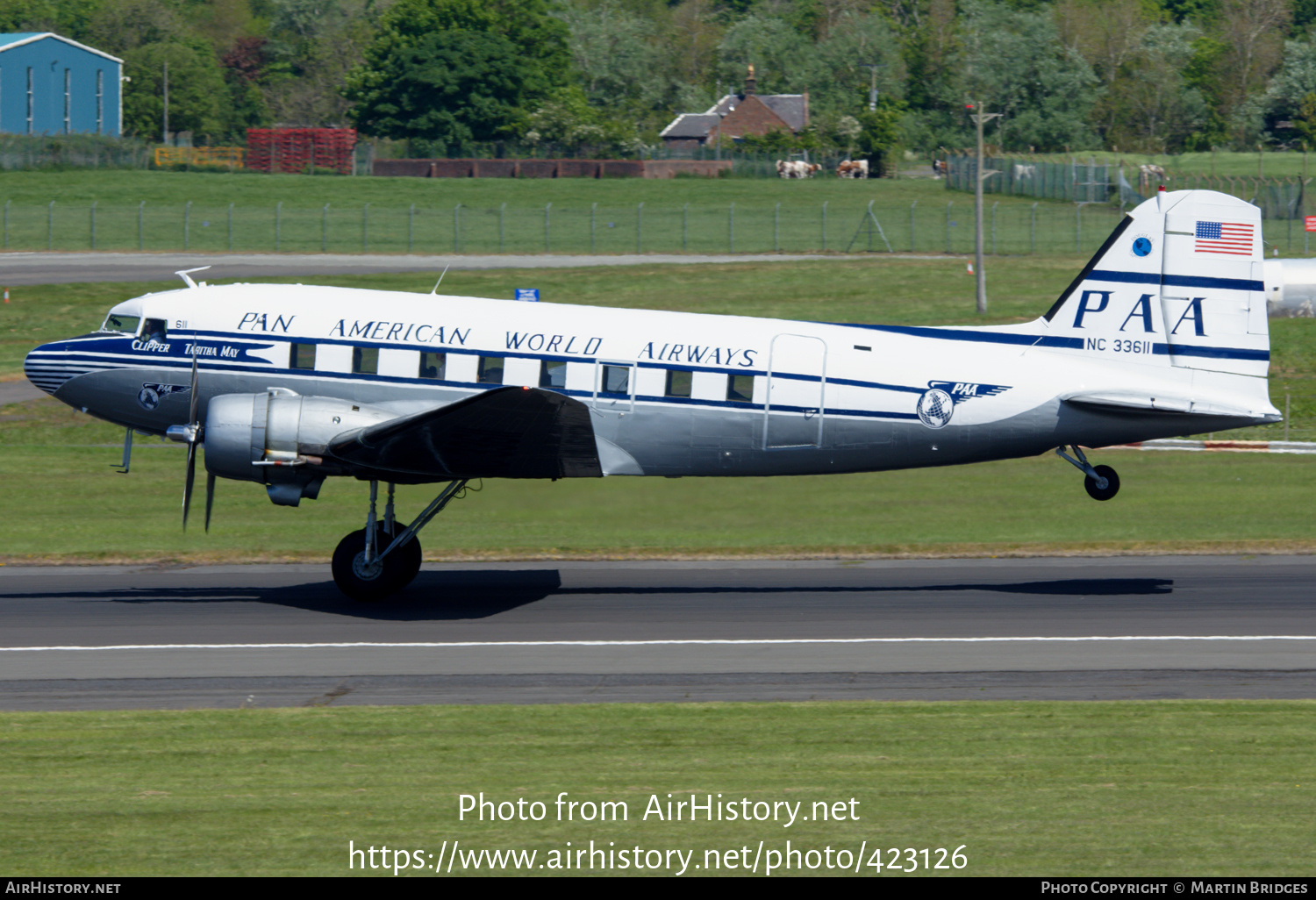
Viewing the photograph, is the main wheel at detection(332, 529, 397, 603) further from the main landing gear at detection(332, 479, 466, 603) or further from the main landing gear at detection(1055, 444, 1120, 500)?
the main landing gear at detection(1055, 444, 1120, 500)

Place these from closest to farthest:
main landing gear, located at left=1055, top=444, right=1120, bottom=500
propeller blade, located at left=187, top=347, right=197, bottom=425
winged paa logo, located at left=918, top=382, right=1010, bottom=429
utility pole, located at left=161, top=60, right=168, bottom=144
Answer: propeller blade, located at left=187, top=347, right=197, bottom=425
winged paa logo, located at left=918, top=382, right=1010, bottom=429
main landing gear, located at left=1055, top=444, right=1120, bottom=500
utility pole, located at left=161, top=60, right=168, bottom=144

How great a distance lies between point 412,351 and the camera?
70.1ft

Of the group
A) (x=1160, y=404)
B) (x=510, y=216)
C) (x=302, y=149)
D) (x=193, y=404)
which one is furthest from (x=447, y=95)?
(x=1160, y=404)

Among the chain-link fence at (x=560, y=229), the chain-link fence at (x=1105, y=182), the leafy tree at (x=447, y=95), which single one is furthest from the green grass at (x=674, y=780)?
the leafy tree at (x=447, y=95)

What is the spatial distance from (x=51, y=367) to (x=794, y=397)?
1162cm

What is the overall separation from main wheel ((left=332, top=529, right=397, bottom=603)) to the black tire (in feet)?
0.04

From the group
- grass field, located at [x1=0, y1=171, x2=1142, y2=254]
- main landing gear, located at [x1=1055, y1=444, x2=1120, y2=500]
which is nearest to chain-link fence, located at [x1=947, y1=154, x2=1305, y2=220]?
grass field, located at [x1=0, y1=171, x2=1142, y2=254]

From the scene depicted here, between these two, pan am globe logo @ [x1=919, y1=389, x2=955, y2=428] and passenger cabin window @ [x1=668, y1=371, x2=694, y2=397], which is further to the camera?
pan am globe logo @ [x1=919, y1=389, x2=955, y2=428]

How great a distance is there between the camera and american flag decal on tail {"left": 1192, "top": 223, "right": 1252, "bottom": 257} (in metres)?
21.8

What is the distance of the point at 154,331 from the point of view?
21.9 meters

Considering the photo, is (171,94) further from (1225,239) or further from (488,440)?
(1225,239)

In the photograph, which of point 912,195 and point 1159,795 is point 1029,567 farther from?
point 912,195

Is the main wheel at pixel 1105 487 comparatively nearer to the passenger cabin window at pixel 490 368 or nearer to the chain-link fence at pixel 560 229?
the passenger cabin window at pixel 490 368

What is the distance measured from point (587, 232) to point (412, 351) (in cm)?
6709
